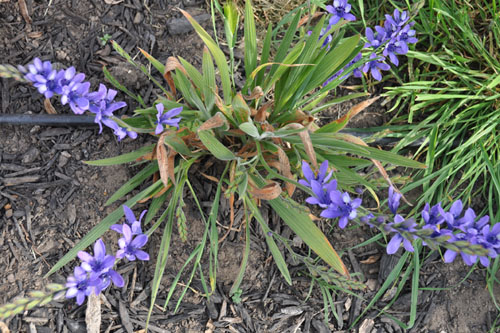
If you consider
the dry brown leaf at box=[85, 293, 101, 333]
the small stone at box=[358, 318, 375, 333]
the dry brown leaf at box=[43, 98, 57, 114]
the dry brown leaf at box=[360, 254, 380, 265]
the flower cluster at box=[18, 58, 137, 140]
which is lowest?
the small stone at box=[358, 318, 375, 333]

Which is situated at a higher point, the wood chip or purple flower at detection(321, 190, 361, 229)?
purple flower at detection(321, 190, 361, 229)

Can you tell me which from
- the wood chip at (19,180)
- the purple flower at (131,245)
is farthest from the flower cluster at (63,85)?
the wood chip at (19,180)

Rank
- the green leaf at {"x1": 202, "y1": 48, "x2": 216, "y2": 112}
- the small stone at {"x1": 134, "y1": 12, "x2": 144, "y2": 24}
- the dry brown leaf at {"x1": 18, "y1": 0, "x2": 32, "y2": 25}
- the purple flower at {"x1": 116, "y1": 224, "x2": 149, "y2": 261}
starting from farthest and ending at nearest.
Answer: the small stone at {"x1": 134, "y1": 12, "x2": 144, "y2": 24}
the dry brown leaf at {"x1": 18, "y1": 0, "x2": 32, "y2": 25}
the green leaf at {"x1": 202, "y1": 48, "x2": 216, "y2": 112}
the purple flower at {"x1": 116, "y1": 224, "x2": 149, "y2": 261}

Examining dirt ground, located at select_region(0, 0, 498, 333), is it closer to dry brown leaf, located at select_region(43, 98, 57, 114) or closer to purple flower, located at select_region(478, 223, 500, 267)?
dry brown leaf, located at select_region(43, 98, 57, 114)

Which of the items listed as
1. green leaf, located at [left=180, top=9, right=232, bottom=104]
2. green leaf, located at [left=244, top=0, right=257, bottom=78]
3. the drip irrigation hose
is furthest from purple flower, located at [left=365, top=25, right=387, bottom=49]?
the drip irrigation hose

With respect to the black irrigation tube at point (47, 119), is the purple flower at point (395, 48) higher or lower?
higher

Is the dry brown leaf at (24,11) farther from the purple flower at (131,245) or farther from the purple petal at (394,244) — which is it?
the purple petal at (394,244)

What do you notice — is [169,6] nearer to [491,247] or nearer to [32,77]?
[32,77]
